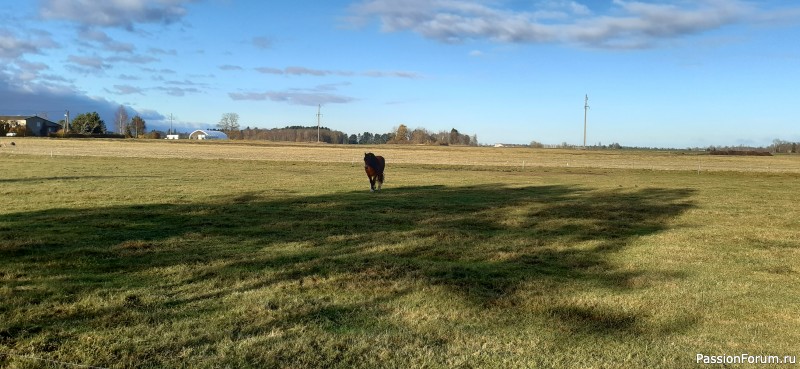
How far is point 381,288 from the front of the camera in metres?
7.12

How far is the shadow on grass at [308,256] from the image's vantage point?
245 inches

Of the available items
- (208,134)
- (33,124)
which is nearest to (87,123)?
(33,124)

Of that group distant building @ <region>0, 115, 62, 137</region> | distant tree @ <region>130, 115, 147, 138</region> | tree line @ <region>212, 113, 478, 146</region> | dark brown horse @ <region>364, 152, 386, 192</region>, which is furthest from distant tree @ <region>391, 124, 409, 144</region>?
dark brown horse @ <region>364, 152, 386, 192</region>

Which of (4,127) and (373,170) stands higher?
(4,127)

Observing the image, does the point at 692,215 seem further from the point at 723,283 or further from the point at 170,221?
the point at 170,221

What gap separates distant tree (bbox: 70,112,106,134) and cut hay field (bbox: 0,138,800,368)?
11441 centimetres

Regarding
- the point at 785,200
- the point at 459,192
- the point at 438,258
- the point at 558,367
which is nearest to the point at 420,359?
the point at 558,367

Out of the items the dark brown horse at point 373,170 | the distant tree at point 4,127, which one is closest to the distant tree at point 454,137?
the distant tree at point 4,127

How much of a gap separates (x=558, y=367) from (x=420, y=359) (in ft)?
3.73

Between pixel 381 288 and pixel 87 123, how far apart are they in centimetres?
12650

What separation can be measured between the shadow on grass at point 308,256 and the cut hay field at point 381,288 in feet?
0.14

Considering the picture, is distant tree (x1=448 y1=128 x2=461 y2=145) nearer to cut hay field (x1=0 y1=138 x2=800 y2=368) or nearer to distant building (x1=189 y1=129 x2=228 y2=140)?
distant building (x1=189 y1=129 x2=228 y2=140)

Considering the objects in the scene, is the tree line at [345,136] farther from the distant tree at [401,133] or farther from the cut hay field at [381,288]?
the cut hay field at [381,288]

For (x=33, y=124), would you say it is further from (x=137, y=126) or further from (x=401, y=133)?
(x=401, y=133)
